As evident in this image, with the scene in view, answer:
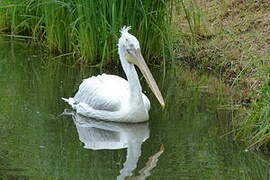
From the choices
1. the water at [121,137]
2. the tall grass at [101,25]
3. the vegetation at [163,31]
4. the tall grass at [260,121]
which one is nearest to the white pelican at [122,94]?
the water at [121,137]

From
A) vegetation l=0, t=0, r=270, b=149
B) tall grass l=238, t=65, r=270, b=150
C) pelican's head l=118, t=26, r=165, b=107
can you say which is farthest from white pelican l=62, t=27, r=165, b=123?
tall grass l=238, t=65, r=270, b=150

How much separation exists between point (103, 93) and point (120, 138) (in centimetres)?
100

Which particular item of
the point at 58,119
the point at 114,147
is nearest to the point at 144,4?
the point at 58,119

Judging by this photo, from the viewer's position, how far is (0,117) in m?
8.53

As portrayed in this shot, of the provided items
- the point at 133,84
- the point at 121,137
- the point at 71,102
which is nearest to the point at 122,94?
the point at 133,84

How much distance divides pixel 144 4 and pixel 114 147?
135 inches

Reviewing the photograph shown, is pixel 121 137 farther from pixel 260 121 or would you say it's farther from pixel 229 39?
pixel 229 39

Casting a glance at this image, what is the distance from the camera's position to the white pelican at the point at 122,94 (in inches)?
339

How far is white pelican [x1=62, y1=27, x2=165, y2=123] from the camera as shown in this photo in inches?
339

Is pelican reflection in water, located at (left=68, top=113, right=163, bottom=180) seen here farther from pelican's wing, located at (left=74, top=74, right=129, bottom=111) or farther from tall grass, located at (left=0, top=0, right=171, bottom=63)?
tall grass, located at (left=0, top=0, right=171, bottom=63)

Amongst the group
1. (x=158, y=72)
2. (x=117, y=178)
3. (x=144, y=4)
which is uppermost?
(x=144, y=4)

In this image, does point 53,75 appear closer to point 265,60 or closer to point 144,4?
point 144,4

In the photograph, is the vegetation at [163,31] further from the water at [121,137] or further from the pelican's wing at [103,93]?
the pelican's wing at [103,93]

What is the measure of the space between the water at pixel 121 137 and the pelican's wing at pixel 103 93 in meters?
0.20
